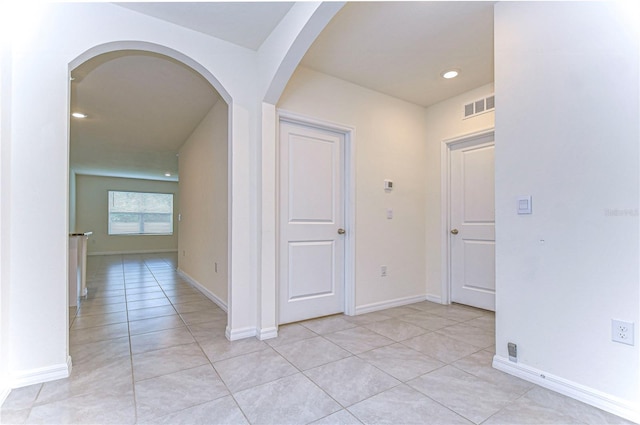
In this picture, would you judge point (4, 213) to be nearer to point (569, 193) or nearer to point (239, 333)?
point (239, 333)

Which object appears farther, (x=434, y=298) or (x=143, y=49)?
(x=434, y=298)

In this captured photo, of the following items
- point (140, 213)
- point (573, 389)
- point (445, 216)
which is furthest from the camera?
point (140, 213)

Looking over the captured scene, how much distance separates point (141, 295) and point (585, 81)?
4.81 m

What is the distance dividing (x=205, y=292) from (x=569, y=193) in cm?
396

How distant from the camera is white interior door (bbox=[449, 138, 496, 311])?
337 centimetres

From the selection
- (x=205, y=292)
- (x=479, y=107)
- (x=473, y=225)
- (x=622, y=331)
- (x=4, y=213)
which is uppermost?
(x=479, y=107)

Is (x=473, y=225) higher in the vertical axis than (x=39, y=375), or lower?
higher

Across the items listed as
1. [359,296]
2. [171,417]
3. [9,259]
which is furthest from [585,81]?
[9,259]

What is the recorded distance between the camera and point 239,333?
2562 millimetres

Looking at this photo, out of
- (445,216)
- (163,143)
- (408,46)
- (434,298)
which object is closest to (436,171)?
(445,216)

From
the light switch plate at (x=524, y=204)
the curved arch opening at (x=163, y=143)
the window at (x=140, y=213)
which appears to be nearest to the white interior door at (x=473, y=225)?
the light switch plate at (x=524, y=204)

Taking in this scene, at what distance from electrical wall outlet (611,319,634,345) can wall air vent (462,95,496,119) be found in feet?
7.68

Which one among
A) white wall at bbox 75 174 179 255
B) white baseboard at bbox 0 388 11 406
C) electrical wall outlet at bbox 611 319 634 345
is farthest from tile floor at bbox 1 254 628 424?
white wall at bbox 75 174 179 255

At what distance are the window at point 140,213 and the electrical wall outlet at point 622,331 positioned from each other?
10.8 m
